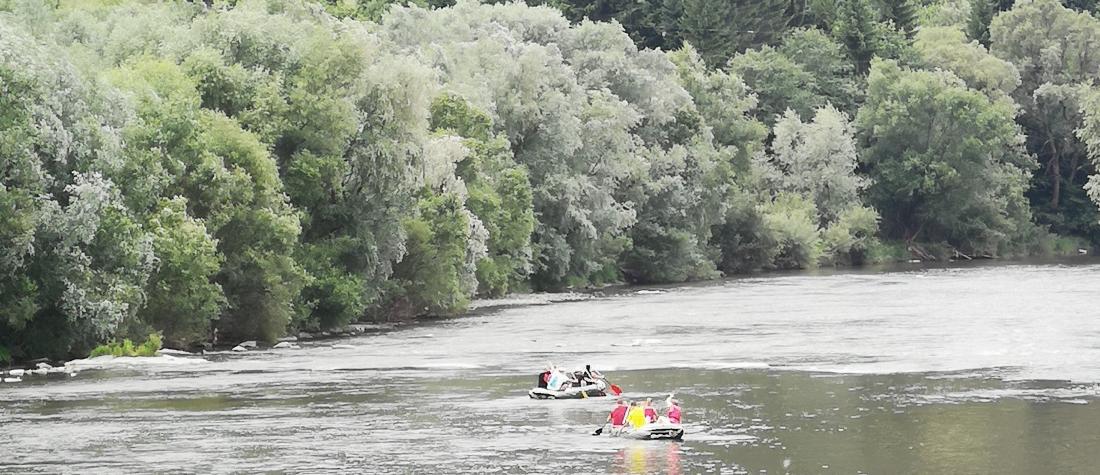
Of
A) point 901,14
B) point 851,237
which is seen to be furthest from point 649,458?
point 901,14

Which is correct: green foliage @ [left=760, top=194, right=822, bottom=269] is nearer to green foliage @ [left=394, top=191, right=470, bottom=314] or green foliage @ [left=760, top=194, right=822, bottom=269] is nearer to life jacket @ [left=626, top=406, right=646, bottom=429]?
green foliage @ [left=394, top=191, right=470, bottom=314]

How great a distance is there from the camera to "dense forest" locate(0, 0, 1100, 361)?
5697cm

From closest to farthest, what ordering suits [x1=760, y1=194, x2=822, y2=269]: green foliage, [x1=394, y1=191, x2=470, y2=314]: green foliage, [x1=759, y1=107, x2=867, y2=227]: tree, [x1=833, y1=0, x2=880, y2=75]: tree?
[x1=394, y1=191, x2=470, y2=314]: green foliage, [x1=760, y1=194, x2=822, y2=269]: green foliage, [x1=759, y1=107, x2=867, y2=227]: tree, [x1=833, y1=0, x2=880, y2=75]: tree

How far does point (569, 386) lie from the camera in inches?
1880

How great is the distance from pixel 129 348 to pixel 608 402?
63.1ft

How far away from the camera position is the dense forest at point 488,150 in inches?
2243

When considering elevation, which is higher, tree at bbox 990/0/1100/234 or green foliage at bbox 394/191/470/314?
tree at bbox 990/0/1100/234

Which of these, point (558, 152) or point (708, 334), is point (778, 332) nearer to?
point (708, 334)

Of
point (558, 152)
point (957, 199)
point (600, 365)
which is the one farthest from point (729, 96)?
point (600, 365)

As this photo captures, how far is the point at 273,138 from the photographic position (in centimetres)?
6875

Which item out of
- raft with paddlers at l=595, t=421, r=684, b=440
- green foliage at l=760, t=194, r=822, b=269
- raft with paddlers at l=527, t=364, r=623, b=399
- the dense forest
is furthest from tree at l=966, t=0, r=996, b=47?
raft with paddlers at l=595, t=421, r=684, b=440

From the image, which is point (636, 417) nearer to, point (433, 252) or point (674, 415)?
point (674, 415)

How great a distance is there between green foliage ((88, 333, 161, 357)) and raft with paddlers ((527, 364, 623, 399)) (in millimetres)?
16813

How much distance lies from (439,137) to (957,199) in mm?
70958
